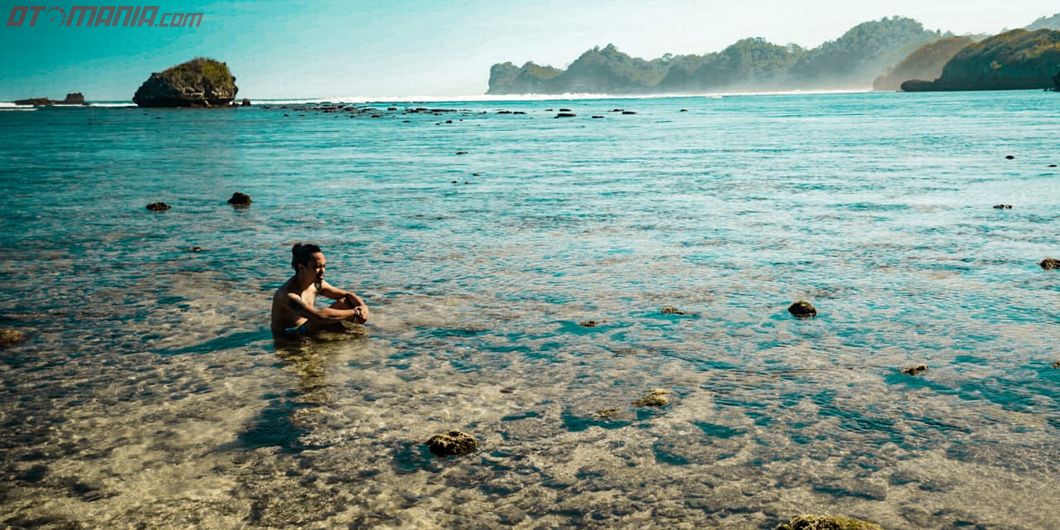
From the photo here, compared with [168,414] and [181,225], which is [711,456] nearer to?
[168,414]

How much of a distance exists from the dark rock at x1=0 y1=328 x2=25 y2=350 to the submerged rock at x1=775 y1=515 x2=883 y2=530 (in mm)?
8944

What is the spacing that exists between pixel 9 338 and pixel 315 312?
11.9ft

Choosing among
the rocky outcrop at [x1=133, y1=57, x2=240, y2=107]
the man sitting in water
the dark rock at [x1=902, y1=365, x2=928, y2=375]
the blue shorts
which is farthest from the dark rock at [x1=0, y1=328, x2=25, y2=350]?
the rocky outcrop at [x1=133, y1=57, x2=240, y2=107]

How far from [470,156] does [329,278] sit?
2893 centimetres

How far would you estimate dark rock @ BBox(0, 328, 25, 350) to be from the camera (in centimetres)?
937

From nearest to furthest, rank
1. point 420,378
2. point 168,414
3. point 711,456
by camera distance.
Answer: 1. point 711,456
2. point 168,414
3. point 420,378

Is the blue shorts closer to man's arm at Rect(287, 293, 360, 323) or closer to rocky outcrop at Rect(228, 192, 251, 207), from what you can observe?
man's arm at Rect(287, 293, 360, 323)

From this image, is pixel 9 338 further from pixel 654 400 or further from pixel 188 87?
pixel 188 87

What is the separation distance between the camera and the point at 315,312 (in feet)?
31.8

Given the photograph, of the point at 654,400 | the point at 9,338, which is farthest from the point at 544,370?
the point at 9,338

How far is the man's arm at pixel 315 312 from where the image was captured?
9625 mm

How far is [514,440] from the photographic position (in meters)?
6.75


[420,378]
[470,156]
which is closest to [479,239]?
[420,378]

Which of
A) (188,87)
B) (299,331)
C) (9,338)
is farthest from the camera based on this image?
(188,87)
